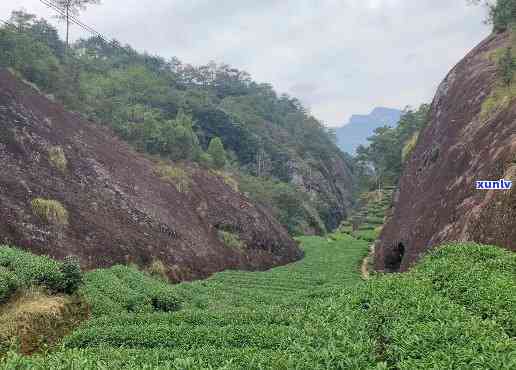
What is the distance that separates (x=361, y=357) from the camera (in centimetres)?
915

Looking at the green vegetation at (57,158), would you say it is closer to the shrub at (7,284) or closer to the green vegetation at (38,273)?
the green vegetation at (38,273)

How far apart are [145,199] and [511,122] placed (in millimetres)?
27698

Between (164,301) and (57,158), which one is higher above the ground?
(57,158)

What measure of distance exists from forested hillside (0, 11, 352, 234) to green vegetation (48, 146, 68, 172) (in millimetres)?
17108

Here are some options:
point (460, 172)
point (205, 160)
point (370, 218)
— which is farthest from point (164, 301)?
point (370, 218)

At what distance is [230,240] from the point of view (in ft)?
131

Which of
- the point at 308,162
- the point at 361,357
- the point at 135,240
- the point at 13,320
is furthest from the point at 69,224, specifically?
the point at 308,162

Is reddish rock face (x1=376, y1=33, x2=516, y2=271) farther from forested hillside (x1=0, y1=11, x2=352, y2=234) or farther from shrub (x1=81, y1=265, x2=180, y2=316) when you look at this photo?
forested hillside (x1=0, y1=11, x2=352, y2=234)

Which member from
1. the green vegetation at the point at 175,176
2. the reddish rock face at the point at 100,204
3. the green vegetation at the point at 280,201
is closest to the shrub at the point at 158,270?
the reddish rock face at the point at 100,204

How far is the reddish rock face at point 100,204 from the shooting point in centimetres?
2375

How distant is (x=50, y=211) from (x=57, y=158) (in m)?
6.36

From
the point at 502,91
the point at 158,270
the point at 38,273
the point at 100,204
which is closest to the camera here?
the point at 38,273

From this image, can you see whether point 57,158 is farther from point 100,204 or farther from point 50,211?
point 50,211

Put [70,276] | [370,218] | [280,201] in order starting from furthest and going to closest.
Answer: [370,218] < [280,201] < [70,276]
